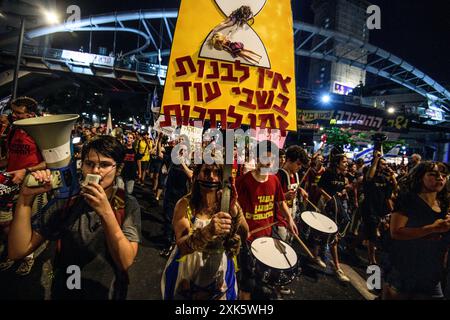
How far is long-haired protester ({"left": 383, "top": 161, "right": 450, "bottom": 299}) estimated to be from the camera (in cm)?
238

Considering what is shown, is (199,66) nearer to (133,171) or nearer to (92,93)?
(133,171)

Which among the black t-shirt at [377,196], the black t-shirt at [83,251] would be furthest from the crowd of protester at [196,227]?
the black t-shirt at [377,196]

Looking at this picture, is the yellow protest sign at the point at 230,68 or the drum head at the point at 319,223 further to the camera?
the drum head at the point at 319,223

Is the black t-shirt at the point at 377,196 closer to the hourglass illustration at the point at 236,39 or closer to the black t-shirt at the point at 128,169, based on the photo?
the hourglass illustration at the point at 236,39

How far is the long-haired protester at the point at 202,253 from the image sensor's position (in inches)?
74.7

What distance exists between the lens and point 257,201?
315 centimetres

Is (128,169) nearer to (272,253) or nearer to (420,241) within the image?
(272,253)

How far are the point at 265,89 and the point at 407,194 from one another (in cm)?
191

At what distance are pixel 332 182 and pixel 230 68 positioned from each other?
3.74 m

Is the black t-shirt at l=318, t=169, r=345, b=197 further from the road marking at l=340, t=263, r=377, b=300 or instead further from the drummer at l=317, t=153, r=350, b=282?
the road marking at l=340, t=263, r=377, b=300

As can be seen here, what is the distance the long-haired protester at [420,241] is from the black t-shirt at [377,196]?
267 cm

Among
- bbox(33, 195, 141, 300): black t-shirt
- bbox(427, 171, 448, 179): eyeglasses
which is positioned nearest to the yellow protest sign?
bbox(33, 195, 141, 300): black t-shirt

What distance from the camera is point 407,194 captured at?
2561 millimetres
